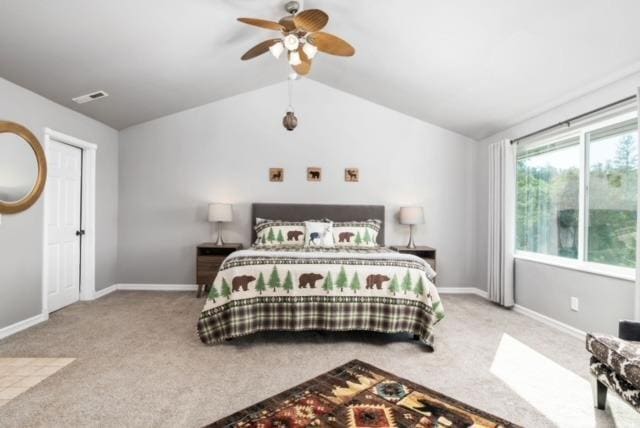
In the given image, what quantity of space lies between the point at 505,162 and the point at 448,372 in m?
2.87

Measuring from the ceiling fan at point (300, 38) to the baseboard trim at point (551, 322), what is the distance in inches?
130

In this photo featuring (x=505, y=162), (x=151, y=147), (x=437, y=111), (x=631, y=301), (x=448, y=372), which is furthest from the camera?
(x=151, y=147)

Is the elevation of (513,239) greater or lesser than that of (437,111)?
lesser

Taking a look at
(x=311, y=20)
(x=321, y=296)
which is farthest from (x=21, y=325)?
(x=311, y=20)

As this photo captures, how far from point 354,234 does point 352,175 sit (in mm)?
1091

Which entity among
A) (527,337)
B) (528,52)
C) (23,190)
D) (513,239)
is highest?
(528,52)

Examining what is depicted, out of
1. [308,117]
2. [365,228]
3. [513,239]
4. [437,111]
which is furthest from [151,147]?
[513,239]

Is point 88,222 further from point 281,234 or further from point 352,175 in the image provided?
point 352,175

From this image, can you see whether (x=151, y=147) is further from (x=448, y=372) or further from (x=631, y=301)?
(x=631, y=301)

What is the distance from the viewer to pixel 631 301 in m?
2.72

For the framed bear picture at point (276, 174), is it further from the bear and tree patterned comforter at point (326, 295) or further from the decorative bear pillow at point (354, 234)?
the bear and tree patterned comforter at point (326, 295)

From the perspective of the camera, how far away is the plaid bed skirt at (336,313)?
9.51 ft

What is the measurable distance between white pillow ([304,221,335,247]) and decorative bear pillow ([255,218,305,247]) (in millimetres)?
96

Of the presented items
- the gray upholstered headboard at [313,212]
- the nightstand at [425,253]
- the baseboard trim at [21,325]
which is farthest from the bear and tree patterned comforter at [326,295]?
the gray upholstered headboard at [313,212]
